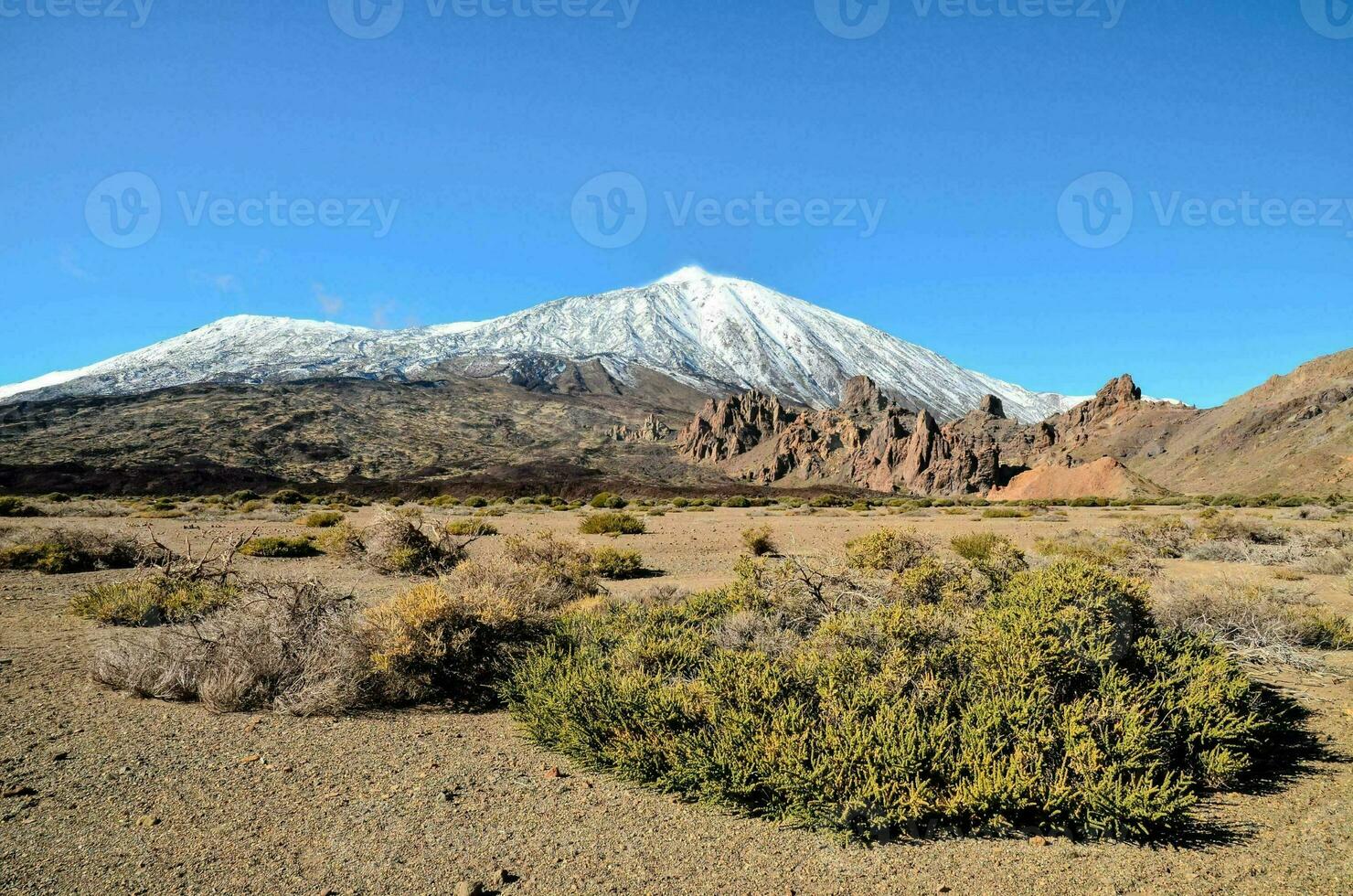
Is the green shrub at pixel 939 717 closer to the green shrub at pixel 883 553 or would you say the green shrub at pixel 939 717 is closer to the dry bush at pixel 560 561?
the dry bush at pixel 560 561

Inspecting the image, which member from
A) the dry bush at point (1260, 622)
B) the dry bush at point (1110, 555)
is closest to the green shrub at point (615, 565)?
the dry bush at point (1110, 555)

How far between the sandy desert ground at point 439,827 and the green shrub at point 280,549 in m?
11.0

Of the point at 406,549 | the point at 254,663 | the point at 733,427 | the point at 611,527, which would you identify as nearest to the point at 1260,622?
the point at 254,663

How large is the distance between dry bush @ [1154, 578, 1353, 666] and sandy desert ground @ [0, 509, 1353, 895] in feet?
3.19

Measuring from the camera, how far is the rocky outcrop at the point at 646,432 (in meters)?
96.3

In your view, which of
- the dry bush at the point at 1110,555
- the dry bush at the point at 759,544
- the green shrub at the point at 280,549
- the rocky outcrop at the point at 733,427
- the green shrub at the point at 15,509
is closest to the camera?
the dry bush at the point at 1110,555

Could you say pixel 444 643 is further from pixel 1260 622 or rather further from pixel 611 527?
pixel 611 527

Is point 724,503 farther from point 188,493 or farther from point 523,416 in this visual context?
point 523,416

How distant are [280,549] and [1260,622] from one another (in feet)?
60.5

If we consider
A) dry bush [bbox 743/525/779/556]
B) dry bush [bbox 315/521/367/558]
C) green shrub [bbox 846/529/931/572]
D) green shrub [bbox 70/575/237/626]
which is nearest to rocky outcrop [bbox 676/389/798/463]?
dry bush [bbox 743/525/779/556]

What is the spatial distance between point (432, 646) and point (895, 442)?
6112cm

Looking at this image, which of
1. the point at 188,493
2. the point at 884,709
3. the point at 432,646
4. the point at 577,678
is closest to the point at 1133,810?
the point at 884,709

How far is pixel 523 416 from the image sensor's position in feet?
354

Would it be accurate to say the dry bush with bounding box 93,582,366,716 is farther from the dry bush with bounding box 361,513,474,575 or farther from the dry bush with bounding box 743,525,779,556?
the dry bush with bounding box 743,525,779,556
